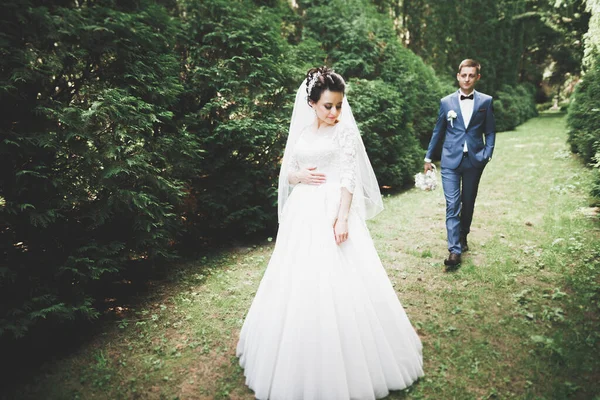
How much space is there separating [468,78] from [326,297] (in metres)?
3.63

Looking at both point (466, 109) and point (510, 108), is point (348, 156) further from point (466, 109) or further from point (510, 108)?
point (510, 108)

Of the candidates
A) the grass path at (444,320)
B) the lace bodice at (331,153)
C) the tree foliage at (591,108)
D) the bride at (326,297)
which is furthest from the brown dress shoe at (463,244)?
the lace bodice at (331,153)

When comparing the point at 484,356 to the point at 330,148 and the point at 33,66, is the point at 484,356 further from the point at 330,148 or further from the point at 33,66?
the point at 33,66

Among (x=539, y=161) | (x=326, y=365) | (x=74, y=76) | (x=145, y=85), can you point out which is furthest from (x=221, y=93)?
(x=539, y=161)

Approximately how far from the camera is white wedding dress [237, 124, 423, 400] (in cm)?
265

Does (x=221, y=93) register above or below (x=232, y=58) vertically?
below

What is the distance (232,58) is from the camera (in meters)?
5.92

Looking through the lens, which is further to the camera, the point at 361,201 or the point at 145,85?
the point at 145,85

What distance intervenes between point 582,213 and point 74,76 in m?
8.18

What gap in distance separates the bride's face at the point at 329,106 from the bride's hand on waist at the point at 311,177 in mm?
462

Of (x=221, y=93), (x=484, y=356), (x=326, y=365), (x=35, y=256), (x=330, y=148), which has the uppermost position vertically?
(x=221, y=93)

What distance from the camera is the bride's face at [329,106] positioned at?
2.98 metres

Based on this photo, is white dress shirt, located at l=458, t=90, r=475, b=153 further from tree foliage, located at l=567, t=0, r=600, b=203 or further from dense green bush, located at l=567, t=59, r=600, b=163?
dense green bush, located at l=567, t=59, r=600, b=163

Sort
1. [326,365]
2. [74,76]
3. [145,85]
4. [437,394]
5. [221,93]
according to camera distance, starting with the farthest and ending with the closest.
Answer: [221,93] → [145,85] → [74,76] → [437,394] → [326,365]
